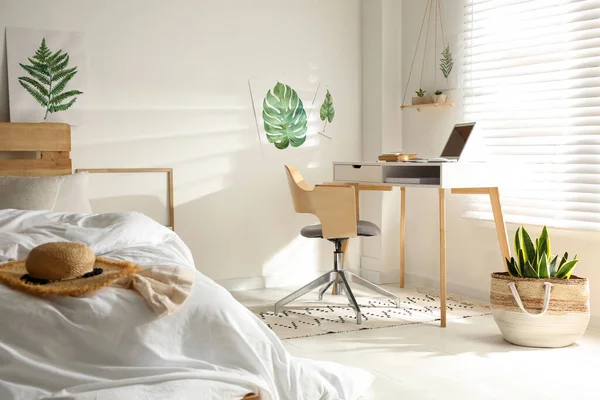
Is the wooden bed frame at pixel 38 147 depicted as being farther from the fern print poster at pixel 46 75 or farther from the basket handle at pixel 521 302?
the basket handle at pixel 521 302

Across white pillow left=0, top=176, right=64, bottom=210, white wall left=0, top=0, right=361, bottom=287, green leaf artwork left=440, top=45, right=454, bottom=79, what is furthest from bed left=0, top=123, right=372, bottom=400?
green leaf artwork left=440, top=45, right=454, bottom=79

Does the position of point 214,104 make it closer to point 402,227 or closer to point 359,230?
point 359,230

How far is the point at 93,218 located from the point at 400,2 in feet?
10.0

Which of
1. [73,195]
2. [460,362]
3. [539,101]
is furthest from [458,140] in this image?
[73,195]

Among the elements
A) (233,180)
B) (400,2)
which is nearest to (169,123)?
(233,180)

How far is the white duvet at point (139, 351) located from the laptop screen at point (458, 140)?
2099 millimetres

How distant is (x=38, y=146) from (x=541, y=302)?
294 cm

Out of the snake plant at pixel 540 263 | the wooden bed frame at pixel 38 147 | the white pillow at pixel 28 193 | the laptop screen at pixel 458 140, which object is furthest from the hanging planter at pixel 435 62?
the white pillow at pixel 28 193

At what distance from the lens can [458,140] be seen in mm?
4457

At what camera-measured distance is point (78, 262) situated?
8.08 feet

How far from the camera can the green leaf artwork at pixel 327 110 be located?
17.8 ft

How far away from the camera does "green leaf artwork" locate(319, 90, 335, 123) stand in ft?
17.8

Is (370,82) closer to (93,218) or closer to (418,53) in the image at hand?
(418,53)

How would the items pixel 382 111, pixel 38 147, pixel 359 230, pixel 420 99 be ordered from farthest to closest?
pixel 382 111 → pixel 420 99 → pixel 359 230 → pixel 38 147
